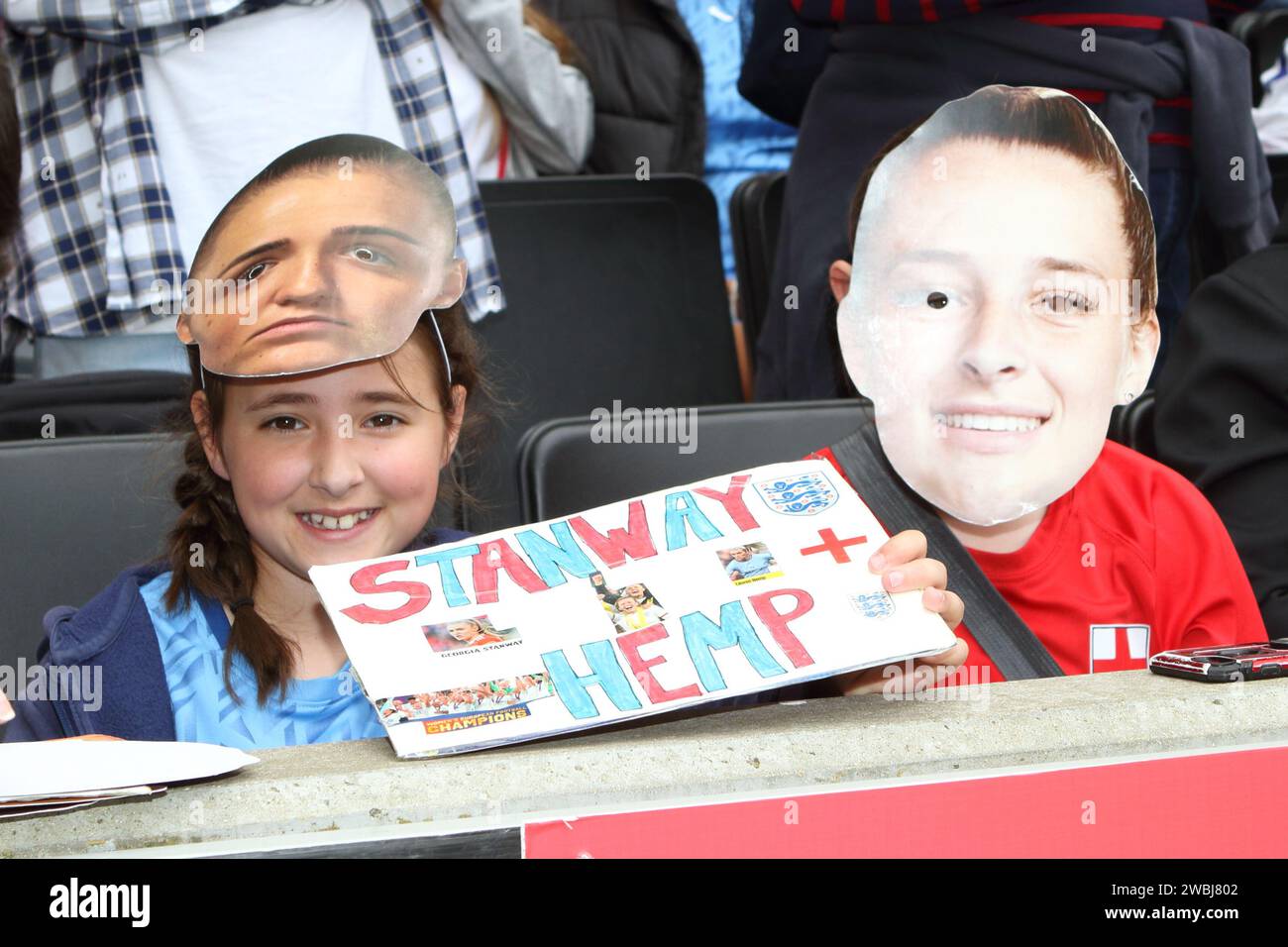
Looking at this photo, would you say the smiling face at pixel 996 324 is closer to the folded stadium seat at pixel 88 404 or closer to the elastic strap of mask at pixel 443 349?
the elastic strap of mask at pixel 443 349

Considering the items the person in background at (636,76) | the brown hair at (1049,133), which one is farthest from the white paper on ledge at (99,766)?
the person in background at (636,76)

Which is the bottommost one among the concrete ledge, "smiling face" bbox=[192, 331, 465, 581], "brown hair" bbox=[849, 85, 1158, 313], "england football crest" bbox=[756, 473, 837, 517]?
the concrete ledge

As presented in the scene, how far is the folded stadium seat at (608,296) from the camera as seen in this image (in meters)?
2.03

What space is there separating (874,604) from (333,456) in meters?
0.48

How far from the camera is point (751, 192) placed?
212 centimetres

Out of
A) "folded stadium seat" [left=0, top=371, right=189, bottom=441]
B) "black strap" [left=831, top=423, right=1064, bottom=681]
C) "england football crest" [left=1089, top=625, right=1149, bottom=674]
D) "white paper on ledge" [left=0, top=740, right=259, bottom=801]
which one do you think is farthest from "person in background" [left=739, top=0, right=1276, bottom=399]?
"white paper on ledge" [left=0, top=740, right=259, bottom=801]

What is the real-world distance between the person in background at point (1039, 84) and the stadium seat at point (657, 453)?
0.16 feet

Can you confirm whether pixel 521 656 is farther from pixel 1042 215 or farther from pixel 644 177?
pixel 644 177

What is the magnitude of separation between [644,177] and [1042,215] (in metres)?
1.13

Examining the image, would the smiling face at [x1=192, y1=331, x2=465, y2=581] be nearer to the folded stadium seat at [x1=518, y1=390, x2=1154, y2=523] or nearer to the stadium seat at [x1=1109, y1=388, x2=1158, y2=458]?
the folded stadium seat at [x1=518, y1=390, x2=1154, y2=523]

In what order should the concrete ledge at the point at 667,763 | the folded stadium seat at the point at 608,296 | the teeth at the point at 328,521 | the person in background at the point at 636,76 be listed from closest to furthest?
the concrete ledge at the point at 667,763
the teeth at the point at 328,521
the folded stadium seat at the point at 608,296
the person in background at the point at 636,76

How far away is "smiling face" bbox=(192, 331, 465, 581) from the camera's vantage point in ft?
3.67

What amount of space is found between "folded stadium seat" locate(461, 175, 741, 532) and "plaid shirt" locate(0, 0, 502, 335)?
563 millimetres

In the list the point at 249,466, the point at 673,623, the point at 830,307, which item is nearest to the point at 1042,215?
the point at 830,307
